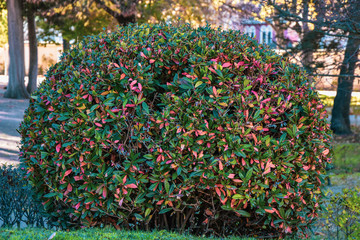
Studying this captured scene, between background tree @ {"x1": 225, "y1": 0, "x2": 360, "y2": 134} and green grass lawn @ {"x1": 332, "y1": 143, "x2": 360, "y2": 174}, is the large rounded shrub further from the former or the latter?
green grass lawn @ {"x1": 332, "y1": 143, "x2": 360, "y2": 174}

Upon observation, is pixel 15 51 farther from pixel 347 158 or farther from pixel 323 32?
pixel 323 32

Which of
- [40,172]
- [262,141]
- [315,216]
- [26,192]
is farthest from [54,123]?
[315,216]

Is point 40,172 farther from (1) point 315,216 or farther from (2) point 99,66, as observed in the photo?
(1) point 315,216

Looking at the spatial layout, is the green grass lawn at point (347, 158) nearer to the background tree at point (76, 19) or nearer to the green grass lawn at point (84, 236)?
the green grass lawn at point (84, 236)

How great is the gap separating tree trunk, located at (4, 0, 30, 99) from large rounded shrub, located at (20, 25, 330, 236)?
2067cm

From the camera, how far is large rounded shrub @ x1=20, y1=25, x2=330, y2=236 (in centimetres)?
373

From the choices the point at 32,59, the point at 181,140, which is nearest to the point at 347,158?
the point at 181,140

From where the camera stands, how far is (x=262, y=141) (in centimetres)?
378

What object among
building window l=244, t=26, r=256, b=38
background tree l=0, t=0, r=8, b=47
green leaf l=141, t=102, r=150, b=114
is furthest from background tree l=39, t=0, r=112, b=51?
green leaf l=141, t=102, r=150, b=114

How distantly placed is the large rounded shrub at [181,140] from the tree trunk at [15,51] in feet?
67.8

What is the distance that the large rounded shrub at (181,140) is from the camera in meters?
3.73

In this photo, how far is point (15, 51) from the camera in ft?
77.7

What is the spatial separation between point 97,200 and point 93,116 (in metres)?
0.76

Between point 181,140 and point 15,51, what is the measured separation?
22.3m
